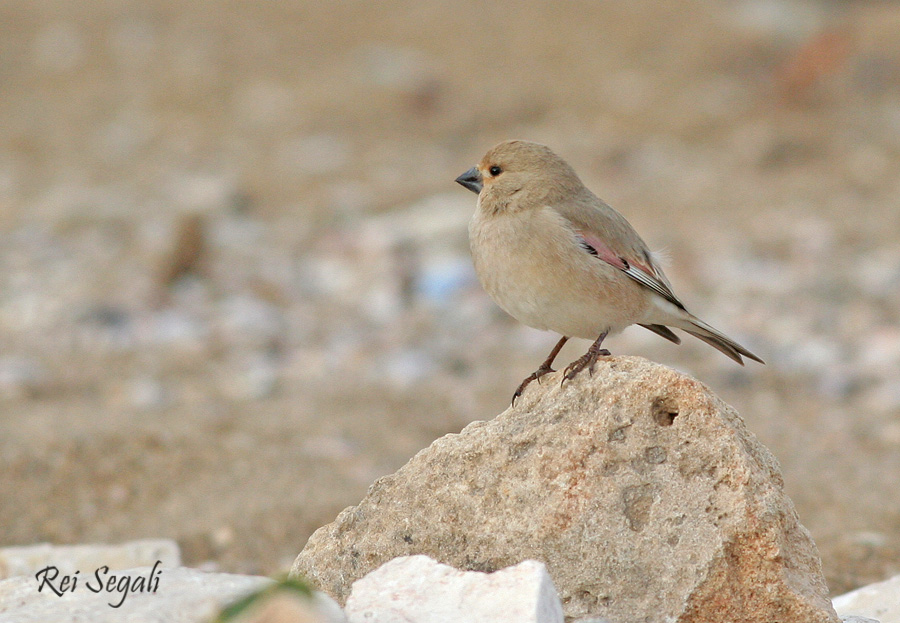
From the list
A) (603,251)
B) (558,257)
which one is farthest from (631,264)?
(558,257)

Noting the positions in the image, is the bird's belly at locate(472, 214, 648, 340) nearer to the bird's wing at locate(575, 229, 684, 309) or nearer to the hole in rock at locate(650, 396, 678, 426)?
the bird's wing at locate(575, 229, 684, 309)

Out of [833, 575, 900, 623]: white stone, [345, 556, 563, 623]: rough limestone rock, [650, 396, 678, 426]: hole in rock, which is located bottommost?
[833, 575, 900, 623]: white stone

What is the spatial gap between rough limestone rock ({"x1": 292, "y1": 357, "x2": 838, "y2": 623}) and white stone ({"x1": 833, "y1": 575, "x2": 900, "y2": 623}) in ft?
1.91

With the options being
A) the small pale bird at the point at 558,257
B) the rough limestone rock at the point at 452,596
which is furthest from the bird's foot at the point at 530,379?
the rough limestone rock at the point at 452,596

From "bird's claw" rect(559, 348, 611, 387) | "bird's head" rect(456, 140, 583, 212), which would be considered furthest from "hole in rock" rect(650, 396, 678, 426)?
"bird's head" rect(456, 140, 583, 212)

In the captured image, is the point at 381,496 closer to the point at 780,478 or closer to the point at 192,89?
the point at 780,478

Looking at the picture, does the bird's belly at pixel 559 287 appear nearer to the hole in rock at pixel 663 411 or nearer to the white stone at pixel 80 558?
the hole in rock at pixel 663 411

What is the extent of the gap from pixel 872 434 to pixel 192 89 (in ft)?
28.1

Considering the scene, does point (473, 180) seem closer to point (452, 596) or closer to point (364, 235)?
point (452, 596)

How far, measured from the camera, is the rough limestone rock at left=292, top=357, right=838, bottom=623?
2.87 metres

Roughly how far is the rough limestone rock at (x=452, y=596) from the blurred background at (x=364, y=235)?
6.26 feet

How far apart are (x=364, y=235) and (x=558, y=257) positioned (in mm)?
5206

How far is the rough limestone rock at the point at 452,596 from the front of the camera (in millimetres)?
2539

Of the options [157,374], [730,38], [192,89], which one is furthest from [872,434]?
[192,89]
